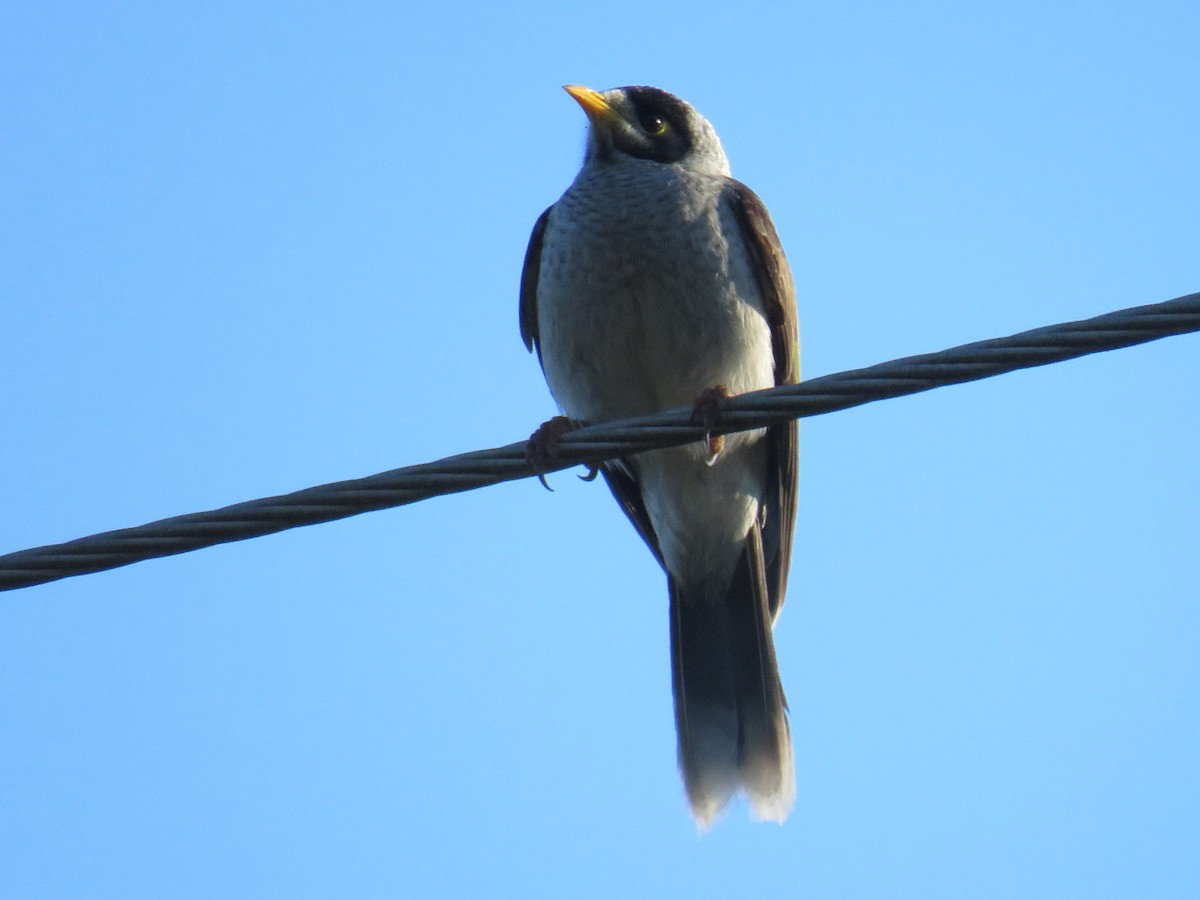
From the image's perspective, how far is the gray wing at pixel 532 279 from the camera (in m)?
5.83

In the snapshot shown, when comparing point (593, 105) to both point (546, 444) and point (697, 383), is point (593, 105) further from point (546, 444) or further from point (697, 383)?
point (546, 444)

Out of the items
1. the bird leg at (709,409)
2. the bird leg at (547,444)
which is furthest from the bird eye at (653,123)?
the bird leg at (709,409)

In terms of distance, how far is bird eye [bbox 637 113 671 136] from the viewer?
247 inches

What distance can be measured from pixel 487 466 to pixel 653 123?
134 inches

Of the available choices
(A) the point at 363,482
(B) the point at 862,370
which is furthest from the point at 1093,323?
(A) the point at 363,482

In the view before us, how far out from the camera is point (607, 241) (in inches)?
207

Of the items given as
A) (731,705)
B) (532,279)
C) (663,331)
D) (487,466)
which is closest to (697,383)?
(663,331)

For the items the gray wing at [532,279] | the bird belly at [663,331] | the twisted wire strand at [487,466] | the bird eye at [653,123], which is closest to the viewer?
the twisted wire strand at [487,466]

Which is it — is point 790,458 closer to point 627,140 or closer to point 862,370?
point 627,140

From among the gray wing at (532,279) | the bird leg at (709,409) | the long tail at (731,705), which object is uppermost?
the gray wing at (532,279)

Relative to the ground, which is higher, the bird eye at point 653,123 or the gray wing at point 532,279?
the bird eye at point 653,123

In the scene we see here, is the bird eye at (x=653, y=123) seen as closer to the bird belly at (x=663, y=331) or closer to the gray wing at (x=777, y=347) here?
the gray wing at (x=777, y=347)

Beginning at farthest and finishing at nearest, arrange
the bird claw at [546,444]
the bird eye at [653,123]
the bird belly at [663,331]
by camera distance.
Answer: the bird eye at [653,123] < the bird belly at [663,331] < the bird claw at [546,444]

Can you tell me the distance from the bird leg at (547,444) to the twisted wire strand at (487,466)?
11 centimetres
